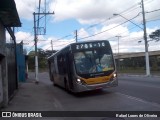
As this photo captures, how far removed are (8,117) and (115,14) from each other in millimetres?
33372

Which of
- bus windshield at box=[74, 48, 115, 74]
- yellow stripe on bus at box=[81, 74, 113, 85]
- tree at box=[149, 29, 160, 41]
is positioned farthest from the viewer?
tree at box=[149, 29, 160, 41]

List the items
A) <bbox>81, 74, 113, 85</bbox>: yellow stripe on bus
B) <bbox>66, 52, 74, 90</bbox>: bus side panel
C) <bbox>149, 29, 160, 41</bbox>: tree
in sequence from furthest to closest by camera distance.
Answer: <bbox>149, 29, 160, 41</bbox>: tree → <bbox>66, 52, 74, 90</bbox>: bus side panel → <bbox>81, 74, 113, 85</bbox>: yellow stripe on bus

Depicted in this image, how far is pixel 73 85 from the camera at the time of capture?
19375 millimetres

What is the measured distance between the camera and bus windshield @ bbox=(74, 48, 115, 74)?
747 inches

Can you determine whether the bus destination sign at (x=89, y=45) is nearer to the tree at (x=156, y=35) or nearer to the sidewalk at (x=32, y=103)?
the sidewalk at (x=32, y=103)

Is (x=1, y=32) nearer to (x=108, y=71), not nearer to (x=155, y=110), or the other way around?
(x=108, y=71)

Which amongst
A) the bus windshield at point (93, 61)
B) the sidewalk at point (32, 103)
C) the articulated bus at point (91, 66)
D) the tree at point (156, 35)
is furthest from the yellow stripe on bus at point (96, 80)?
the tree at point (156, 35)

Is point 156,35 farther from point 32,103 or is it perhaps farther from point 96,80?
point 32,103

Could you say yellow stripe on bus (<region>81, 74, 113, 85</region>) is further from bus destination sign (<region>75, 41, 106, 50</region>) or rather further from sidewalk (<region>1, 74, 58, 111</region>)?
sidewalk (<region>1, 74, 58, 111</region>)

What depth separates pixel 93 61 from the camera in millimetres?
19156

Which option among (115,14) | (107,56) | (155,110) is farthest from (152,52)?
(155,110)

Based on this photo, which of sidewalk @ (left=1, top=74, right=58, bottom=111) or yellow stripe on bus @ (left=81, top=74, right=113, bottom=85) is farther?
yellow stripe on bus @ (left=81, top=74, right=113, bottom=85)

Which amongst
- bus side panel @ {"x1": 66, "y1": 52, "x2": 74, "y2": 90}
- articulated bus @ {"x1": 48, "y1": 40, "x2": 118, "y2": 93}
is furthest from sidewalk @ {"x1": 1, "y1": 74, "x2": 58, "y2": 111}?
articulated bus @ {"x1": 48, "y1": 40, "x2": 118, "y2": 93}

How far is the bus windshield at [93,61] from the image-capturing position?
62.2 ft
